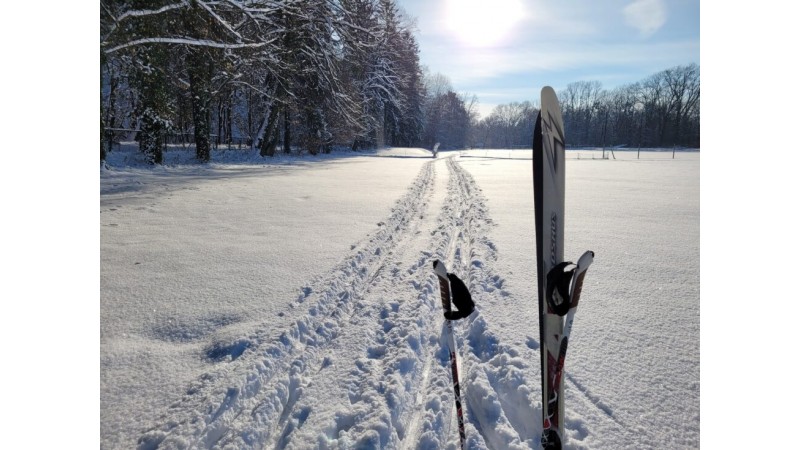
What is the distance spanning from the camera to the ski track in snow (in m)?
1.76

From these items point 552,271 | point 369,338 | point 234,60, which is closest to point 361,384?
point 369,338

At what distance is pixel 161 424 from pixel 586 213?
7.12m

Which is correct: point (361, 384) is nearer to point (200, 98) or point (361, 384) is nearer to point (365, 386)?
point (365, 386)

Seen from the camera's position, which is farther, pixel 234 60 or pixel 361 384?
pixel 234 60

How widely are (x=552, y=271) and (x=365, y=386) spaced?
4.11 feet

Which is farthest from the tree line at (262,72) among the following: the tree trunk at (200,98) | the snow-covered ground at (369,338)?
the snow-covered ground at (369,338)

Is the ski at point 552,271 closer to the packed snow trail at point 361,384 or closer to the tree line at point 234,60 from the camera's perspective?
the packed snow trail at point 361,384

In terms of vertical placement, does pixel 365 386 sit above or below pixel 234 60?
below

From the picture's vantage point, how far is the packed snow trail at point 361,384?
1.76m

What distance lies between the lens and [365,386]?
208cm

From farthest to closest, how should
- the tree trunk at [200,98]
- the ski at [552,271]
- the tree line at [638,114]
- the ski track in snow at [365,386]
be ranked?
1. the tree line at [638,114]
2. the tree trunk at [200,98]
3. the ski track in snow at [365,386]
4. the ski at [552,271]

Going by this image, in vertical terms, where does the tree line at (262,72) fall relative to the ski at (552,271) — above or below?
above

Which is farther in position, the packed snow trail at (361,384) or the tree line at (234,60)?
the tree line at (234,60)
